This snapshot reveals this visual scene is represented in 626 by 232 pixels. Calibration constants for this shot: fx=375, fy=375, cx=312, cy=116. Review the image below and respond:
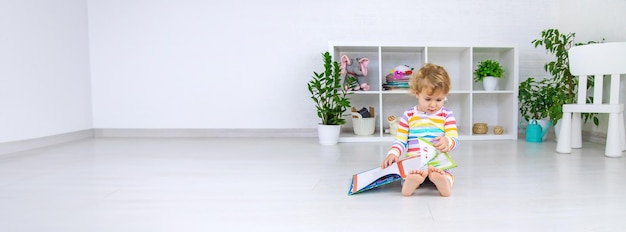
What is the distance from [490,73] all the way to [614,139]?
3.25 feet

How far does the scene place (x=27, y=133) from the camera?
2740 millimetres

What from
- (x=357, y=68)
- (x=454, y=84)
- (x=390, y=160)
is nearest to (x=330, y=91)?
(x=357, y=68)

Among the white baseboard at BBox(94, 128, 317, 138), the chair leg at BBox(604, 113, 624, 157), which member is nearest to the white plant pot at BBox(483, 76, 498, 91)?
the chair leg at BBox(604, 113, 624, 157)

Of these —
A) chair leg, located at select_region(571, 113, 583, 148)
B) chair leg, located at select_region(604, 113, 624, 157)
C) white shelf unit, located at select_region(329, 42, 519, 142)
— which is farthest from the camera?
white shelf unit, located at select_region(329, 42, 519, 142)

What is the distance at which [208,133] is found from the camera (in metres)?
3.43

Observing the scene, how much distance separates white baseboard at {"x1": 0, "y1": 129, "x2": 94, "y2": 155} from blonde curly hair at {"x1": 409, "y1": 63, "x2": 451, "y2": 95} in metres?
2.73

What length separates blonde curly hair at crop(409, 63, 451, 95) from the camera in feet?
4.48

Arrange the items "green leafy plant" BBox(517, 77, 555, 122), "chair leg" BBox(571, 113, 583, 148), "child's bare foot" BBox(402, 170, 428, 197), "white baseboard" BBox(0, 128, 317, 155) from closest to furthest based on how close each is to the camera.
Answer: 1. "child's bare foot" BBox(402, 170, 428, 197)
2. "chair leg" BBox(571, 113, 583, 148)
3. "green leafy plant" BBox(517, 77, 555, 122)
4. "white baseboard" BBox(0, 128, 317, 155)

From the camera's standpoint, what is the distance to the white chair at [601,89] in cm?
217

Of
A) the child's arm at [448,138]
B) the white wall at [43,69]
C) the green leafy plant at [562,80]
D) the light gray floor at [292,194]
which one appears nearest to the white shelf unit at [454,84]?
the green leafy plant at [562,80]

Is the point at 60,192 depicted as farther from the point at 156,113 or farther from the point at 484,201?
the point at 156,113

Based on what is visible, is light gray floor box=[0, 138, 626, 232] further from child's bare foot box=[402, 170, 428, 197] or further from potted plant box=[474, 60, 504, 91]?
potted plant box=[474, 60, 504, 91]

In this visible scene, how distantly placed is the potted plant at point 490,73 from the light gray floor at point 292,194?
2.46 ft

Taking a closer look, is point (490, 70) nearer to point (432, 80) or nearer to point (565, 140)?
point (565, 140)
